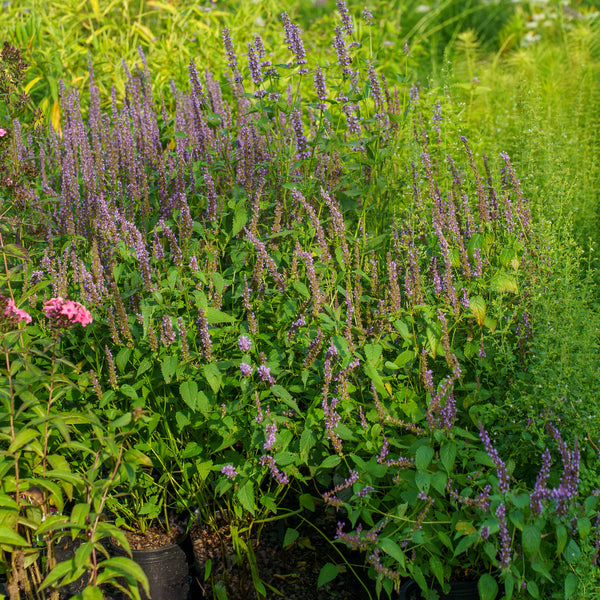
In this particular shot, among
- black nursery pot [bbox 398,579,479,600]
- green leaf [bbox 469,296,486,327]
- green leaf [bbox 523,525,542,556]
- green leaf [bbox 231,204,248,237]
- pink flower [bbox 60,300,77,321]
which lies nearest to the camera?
green leaf [bbox 523,525,542,556]

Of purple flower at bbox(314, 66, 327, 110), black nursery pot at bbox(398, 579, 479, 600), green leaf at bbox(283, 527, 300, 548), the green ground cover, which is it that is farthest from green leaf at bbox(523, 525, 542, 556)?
purple flower at bbox(314, 66, 327, 110)

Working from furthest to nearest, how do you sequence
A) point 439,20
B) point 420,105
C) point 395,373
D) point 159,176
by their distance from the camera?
point 439,20, point 420,105, point 159,176, point 395,373

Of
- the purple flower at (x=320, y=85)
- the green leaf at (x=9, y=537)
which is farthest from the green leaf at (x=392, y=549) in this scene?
the purple flower at (x=320, y=85)

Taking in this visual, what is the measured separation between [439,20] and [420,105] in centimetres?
677

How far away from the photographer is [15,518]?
6.85 ft

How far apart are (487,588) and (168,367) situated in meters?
1.21

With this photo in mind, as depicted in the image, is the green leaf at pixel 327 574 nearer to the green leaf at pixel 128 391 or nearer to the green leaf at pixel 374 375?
the green leaf at pixel 374 375

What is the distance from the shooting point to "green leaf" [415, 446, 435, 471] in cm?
212

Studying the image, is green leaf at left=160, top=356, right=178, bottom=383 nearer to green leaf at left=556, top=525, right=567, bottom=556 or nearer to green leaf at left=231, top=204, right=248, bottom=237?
green leaf at left=231, top=204, right=248, bottom=237

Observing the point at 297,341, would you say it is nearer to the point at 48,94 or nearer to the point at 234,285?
the point at 234,285

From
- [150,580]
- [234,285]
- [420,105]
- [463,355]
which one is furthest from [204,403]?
[420,105]

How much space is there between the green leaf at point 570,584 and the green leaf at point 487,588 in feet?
0.65

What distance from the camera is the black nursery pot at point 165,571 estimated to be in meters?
2.61

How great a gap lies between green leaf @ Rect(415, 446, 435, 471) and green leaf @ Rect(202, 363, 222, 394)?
2.25ft
